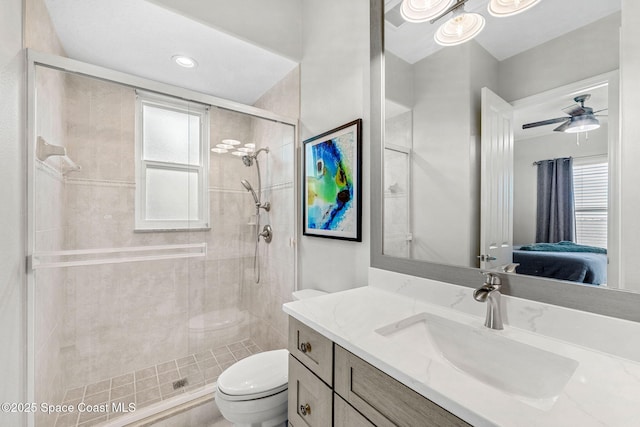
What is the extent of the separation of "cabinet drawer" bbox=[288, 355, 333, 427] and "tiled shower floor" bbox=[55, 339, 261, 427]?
0.95m

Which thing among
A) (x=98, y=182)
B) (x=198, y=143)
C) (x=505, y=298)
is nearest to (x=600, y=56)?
(x=505, y=298)

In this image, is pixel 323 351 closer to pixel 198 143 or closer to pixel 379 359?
pixel 379 359

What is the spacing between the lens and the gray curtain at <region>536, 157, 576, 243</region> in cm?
76

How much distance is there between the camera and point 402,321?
905 mm

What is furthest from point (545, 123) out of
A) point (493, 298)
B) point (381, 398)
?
point (381, 398)

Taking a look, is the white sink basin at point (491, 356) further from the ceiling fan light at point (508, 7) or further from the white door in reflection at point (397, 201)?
the ceiling fan light at point (508, 7)

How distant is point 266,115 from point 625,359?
1981 mm

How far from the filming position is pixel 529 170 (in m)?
0.83

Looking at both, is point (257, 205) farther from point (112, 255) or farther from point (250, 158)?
point (112, 255)

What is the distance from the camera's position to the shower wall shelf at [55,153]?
123 cm

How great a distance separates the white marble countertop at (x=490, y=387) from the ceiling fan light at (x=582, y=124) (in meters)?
0.60

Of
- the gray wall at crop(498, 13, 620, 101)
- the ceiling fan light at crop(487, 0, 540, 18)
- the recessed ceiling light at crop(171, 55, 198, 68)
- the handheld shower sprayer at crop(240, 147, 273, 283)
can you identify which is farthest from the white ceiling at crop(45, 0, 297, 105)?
the gray wall at crop(498, 13, 620, 101)

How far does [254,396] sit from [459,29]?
1.77 meters

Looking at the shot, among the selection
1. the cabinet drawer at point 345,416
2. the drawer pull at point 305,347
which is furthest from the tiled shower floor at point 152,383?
the cabinet drawer at point 345,416
